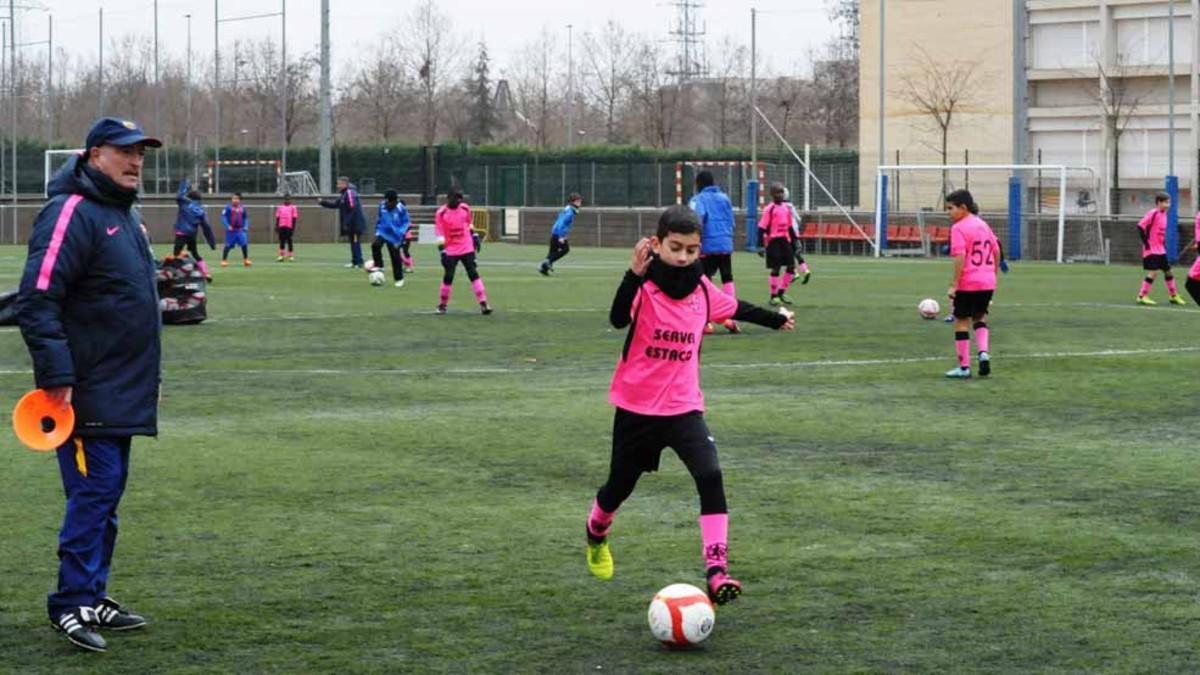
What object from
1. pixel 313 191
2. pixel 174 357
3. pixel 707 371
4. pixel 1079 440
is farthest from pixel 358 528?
pixel 313 191

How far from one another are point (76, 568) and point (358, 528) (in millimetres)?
2774

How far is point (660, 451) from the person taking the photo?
7961 mm

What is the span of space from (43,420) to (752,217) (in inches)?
2023

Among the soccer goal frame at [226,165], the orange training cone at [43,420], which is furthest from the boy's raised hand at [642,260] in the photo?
the soccer goal frame at [226,165]

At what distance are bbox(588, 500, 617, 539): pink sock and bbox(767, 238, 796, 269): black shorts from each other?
20.7m

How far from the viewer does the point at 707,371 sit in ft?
61.9

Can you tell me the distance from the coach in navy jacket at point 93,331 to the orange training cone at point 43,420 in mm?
102

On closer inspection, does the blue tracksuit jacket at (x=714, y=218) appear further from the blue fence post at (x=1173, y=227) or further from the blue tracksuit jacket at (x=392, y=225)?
the blue fence post at (x=1173, y=227)

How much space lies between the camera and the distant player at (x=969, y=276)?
59.3 ft

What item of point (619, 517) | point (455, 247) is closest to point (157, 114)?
point (455, 247)

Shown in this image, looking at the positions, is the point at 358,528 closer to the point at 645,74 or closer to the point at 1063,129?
the point at 1063,129

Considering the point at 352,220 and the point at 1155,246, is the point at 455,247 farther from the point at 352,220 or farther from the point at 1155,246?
the point at 352,220

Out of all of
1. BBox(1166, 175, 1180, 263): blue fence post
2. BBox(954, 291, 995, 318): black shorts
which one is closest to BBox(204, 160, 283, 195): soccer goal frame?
BBox(1166, 175, 1180, 263): blue fence post

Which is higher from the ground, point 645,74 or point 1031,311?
point 645,74
